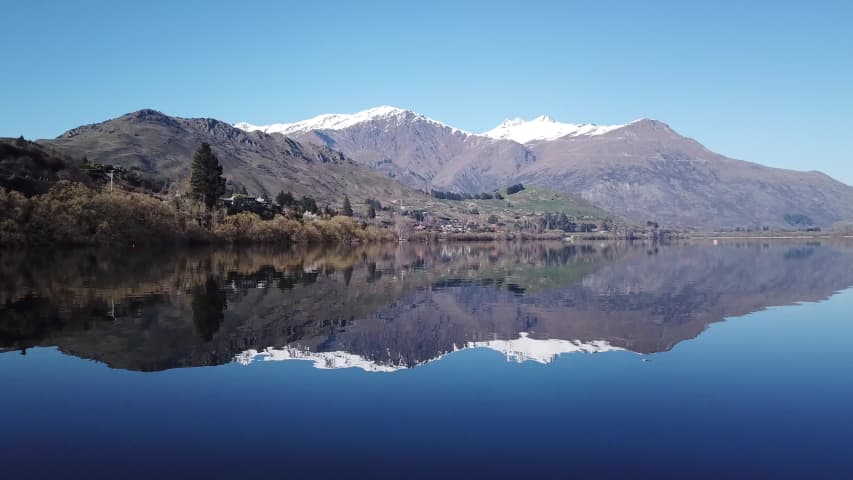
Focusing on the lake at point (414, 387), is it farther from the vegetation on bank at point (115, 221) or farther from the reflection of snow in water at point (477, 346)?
the vegetation on bank at point (115, 221)

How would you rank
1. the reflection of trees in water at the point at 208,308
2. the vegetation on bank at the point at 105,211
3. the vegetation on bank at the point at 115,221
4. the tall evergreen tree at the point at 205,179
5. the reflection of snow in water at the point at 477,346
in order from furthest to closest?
the tall evergreen tree at the point at 205,179
the vegetation on bank at the point at 105,211
the vegetation on bank at the point at 115,221
the reflection of trees in water at the point at 208,308
the reflection of snow in water at the point at 477,346

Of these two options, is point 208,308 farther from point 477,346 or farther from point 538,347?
point 538,347

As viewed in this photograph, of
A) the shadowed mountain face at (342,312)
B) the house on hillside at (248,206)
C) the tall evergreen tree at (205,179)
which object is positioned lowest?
the shadowed mountain face at (342,312)

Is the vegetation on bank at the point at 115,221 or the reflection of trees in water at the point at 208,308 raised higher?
the vegetation on bank at the point at 115,221

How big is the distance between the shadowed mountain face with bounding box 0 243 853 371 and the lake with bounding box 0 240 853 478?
0.84ft

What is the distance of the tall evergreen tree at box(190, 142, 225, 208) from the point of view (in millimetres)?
153250

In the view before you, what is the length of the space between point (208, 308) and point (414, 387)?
2249 centimetres

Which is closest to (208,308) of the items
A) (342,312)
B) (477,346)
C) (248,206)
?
(342,312)

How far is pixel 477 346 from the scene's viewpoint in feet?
102

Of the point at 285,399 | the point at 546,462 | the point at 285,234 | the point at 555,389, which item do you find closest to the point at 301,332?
the point at 285,399

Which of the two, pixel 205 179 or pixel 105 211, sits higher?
pixel 205 179

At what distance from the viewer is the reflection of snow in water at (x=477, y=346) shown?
85.9 ft

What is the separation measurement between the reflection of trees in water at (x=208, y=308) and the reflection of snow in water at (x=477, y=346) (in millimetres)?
4367

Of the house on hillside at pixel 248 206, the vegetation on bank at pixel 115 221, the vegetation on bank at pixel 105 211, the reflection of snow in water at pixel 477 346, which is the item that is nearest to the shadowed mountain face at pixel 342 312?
the reflection of snow in water at pixel 477 346
